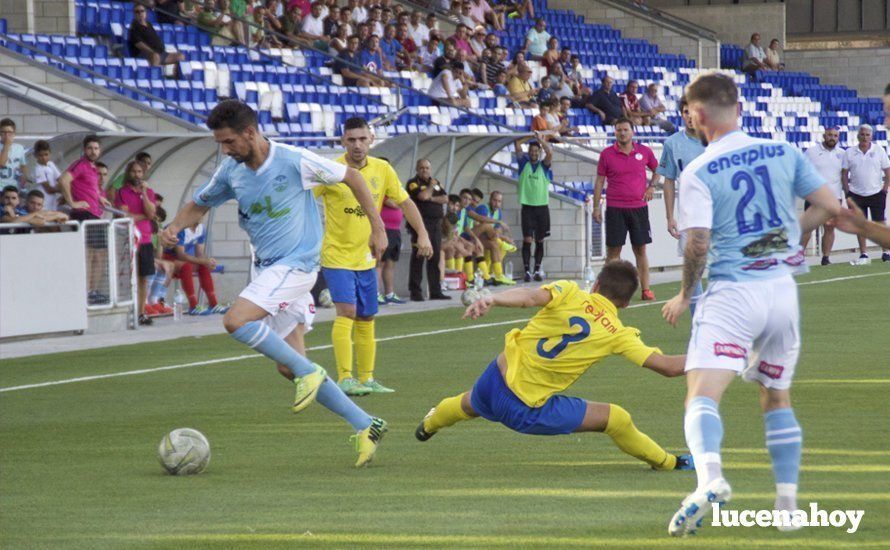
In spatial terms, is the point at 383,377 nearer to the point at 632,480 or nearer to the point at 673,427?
the point at 673,427

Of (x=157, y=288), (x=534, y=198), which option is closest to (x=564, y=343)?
(x=157, y=288)

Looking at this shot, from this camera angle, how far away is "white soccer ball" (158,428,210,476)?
8172mm

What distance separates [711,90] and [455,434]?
392 centimetres

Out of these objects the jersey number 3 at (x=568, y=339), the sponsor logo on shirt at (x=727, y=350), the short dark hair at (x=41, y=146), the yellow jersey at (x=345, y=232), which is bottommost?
the jersey number 3 at (x=568, y=339)

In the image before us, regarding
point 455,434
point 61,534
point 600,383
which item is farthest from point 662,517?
point 600,383

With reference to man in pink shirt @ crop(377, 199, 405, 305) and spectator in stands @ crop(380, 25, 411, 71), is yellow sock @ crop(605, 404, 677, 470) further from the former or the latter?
spectator in stands @ crop(380, 25, 411, 71)

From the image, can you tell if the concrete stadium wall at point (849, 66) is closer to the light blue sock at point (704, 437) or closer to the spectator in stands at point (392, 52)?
the spectator in stands at point (392, 52)

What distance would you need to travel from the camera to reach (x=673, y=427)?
31.2ft

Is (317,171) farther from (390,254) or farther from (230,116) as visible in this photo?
(390,254)

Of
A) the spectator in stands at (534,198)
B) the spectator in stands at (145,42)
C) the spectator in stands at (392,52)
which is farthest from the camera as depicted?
the spectator in stands at (392,52)

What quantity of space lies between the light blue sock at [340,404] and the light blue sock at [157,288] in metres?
11.3

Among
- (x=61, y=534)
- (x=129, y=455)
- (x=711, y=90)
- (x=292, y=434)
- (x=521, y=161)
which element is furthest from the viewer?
(x=521, y=161)

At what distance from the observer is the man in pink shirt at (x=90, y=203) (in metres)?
17.4

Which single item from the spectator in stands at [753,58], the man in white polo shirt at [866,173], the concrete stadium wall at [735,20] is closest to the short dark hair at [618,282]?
the man in white polo shirt at [866,173]
